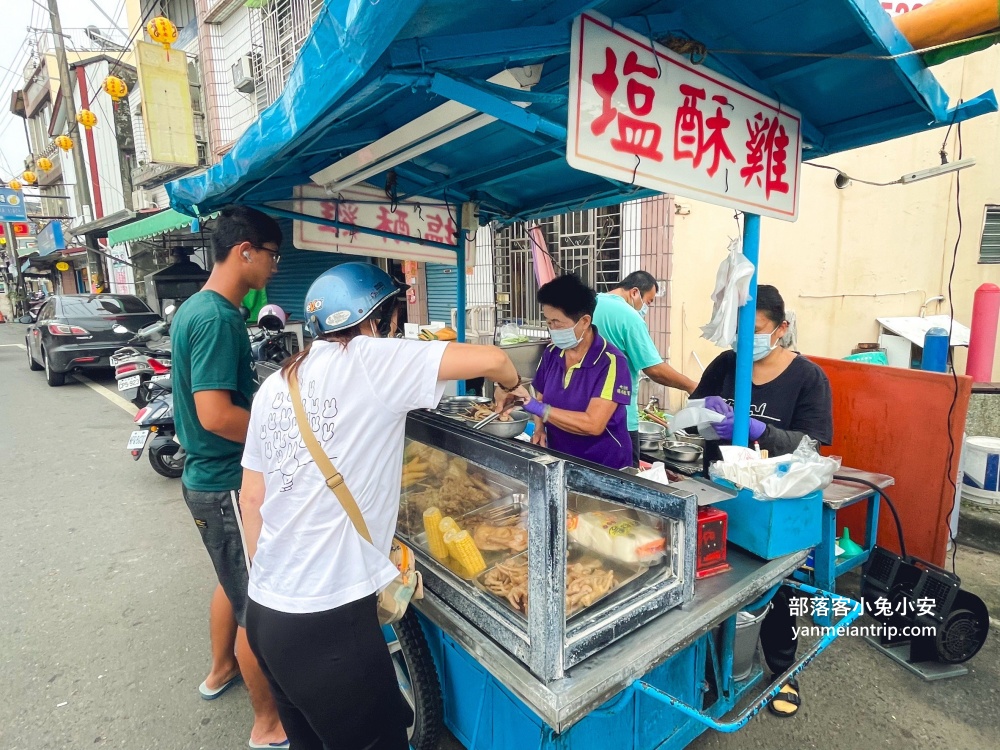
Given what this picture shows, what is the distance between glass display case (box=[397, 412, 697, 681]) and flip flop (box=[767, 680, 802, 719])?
1155mm

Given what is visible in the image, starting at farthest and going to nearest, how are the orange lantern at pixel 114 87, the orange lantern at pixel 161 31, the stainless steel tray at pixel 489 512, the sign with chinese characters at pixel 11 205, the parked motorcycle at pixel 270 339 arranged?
the sign with chinese characters at pixel 11 205 < the orange lantern at pixel 114 87 < the orange lantern at pixel 161 31 < the parked motorcycle at pixel 270 339 < the stainless steel tray at pixel 489 512

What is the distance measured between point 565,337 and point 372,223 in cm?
158

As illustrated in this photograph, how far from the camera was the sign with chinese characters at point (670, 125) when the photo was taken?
1478mm

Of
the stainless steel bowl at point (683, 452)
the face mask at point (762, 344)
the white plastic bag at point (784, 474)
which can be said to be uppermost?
the face mask at point (762, 344)

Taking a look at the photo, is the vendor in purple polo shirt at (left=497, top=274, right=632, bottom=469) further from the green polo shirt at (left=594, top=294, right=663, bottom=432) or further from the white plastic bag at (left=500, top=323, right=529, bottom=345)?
the white plastic bag at (left=500, top=323, right=529, bottom=345)

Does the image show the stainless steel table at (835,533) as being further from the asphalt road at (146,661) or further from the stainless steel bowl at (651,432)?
the stainless steel bowl at (651,432)

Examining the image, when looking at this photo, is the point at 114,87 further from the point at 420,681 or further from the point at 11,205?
the point at 420,681

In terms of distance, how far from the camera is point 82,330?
9500mm

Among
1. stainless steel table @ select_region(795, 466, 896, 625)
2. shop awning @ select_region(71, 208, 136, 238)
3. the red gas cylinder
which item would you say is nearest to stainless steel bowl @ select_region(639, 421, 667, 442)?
stainless steel table @ select_region(795, 466, 896, 625)

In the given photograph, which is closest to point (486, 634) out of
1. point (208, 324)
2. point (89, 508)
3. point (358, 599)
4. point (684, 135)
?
point (358, 599)

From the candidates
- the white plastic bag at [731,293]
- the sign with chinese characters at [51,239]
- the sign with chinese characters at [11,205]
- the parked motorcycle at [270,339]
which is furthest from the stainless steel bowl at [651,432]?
the sign with chinese characters at [11,205]

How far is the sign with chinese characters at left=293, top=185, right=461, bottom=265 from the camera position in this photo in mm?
3108

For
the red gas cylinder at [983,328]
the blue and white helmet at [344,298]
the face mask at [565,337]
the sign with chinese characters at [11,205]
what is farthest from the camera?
the sign with chinese characters at [11,205]

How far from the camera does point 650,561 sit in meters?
1.77
